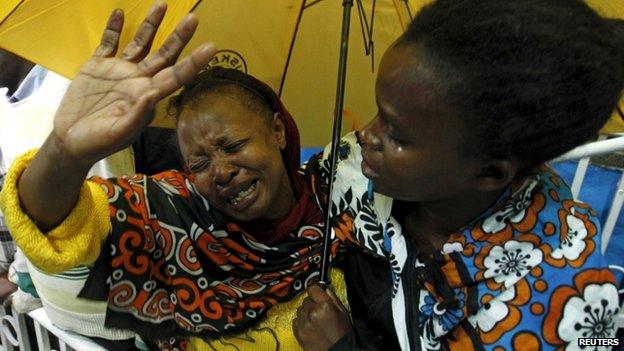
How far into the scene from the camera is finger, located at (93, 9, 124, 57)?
867 mm

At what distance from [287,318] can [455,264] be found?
19.3 inches

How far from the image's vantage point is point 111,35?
2.86ft

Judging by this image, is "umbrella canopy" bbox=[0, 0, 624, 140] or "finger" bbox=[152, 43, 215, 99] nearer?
"finger" bbox=[152, 43, 215, 99]

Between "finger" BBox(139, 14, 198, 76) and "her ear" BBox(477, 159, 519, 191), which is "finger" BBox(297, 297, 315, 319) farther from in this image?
"finger" BBox(139, 14, 198, 76)

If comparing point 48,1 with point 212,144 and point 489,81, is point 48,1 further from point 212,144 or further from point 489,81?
point 489,81

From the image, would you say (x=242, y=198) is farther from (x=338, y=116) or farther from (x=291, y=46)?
(x=291, y=46)

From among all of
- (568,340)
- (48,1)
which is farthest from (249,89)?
(568,340)

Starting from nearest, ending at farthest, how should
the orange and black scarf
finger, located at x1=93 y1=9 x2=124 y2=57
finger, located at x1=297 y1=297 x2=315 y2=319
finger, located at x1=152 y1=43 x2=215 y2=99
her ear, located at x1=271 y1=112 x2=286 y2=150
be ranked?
1. finger, located at x1=152 y1=43 x2=215 y2=99
2. finger, located at x1=93 y1=9 x2=124 y2=57
3. the orange and black scarf
4. finger, located at x1=297 y1=297 x2=315 y2=319
5. her ear, located at x1=271 y1=112 x2=286 y2=150

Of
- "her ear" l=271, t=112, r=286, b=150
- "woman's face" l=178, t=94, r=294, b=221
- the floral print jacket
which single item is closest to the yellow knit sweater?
"woman's face" l=178, t=94, r=294, b=221

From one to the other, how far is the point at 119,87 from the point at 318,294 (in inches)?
24.6

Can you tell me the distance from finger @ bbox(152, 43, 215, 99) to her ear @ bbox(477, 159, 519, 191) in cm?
51

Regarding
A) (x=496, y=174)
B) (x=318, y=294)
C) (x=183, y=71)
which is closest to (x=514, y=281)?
(x=496, y=174)

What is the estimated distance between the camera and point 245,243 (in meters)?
1.18

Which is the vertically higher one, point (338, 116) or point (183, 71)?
point (183, 71)
